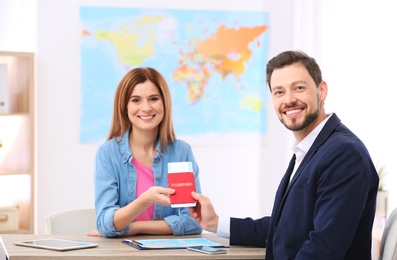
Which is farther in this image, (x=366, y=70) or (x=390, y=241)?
(x=366, y=70)

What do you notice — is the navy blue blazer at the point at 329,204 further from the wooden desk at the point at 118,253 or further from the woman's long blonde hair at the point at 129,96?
the woman's long blonde hair at the point at 129,96

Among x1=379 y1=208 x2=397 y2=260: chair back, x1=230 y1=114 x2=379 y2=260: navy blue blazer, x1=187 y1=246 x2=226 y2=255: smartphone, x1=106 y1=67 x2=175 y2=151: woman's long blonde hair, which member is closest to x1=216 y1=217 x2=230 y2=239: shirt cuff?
x1=187 y1=246 x2=226 y2=255: smartphone

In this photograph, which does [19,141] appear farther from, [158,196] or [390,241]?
[390,241]

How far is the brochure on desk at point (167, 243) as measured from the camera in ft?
9.29

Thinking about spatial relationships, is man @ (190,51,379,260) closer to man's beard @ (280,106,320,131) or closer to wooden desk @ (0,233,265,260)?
man's beard @ (280,106,320,131)

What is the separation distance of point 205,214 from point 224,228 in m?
0.11

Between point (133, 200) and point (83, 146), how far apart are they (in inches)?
107

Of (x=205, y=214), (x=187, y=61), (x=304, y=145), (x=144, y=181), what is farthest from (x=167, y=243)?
(x=187, y=61)

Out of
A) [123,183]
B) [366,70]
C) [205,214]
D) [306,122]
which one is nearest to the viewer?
[306,122]

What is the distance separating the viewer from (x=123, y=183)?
10.6 ft

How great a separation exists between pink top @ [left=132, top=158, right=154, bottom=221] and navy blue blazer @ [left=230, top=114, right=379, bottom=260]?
28.6 inches

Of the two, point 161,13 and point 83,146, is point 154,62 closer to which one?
point 161,13

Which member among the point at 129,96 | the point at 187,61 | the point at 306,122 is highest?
the point at 187,61

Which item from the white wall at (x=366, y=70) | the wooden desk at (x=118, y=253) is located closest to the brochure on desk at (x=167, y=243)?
the wooden desk at (x=118, y=253)
